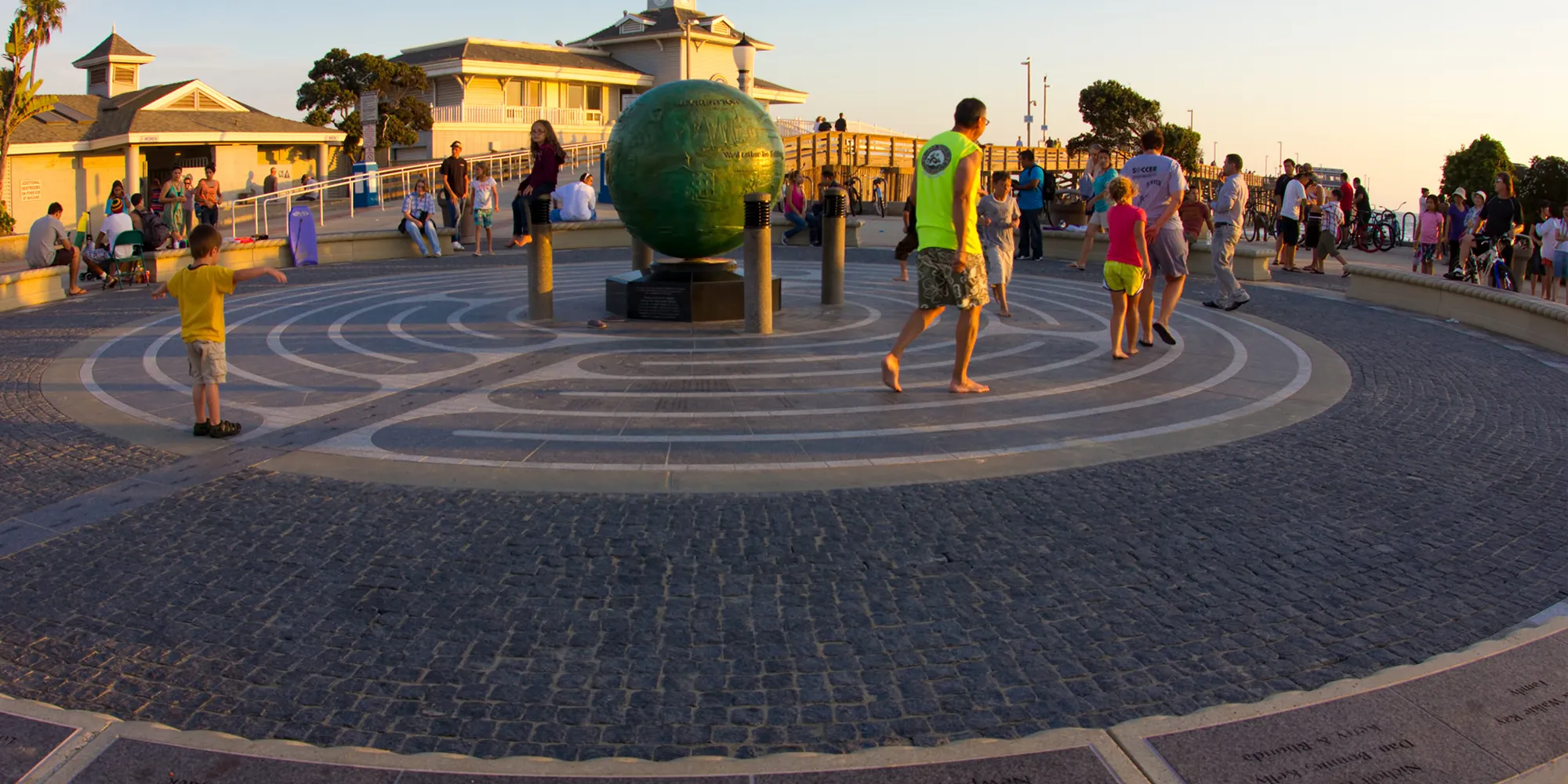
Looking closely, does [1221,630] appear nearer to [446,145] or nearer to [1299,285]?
[1299,285]

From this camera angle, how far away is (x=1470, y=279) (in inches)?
660

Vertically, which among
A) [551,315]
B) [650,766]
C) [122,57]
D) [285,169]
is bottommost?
[650,766]

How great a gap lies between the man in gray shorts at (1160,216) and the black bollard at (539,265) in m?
5.64

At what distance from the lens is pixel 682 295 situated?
12070mm

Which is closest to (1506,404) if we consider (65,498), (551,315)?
(551,315)

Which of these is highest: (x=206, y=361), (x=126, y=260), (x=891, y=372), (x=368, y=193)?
(x=368, y=193)

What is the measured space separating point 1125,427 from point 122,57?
51549 mm

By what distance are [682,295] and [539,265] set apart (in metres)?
1.46

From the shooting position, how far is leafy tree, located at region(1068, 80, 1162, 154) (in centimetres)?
6975

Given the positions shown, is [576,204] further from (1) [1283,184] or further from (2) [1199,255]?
(1) [1283,184]

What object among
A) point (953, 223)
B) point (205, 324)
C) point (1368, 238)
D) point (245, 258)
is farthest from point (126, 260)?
point (1368, 238)

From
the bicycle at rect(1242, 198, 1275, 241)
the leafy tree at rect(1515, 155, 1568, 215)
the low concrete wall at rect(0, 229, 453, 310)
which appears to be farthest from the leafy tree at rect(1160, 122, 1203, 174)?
the low concrete wall at rect(0, 229, 453, 310)

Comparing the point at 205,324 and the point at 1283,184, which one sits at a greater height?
the point at 1283,184

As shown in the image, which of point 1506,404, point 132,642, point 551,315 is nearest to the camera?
point 132,642
